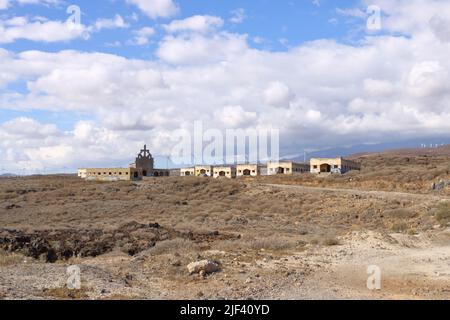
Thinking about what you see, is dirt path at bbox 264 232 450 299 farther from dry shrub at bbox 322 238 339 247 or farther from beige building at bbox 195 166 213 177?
beige building at bbox 195 166 213 177

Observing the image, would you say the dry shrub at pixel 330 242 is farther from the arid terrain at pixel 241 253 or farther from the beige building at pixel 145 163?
the beige building at pixel 145 163

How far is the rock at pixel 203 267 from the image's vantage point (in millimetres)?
12844

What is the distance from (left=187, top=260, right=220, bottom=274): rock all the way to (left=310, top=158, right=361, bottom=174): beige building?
7139cm

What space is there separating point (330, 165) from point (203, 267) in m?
75.7

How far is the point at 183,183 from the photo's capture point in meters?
60.4

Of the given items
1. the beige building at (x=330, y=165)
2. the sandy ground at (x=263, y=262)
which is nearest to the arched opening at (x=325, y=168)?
the beige building at (x=330, y=165)

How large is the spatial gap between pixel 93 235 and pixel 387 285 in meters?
14.6

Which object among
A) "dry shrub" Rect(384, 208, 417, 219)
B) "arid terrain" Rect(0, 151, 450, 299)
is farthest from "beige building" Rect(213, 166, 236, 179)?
"dry shrub" Rect(384, 208, 417, 219)

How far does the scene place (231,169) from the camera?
96.9m

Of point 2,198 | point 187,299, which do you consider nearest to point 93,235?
point 187,299

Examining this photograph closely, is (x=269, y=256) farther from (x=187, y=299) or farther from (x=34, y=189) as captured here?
(x=34, y=189)

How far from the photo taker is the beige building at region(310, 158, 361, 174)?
84062 millimetres

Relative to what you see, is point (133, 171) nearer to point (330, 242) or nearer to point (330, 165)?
point (330, 165)

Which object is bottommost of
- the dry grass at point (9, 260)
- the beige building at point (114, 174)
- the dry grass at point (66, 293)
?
the dry grass at point (9, 260)
